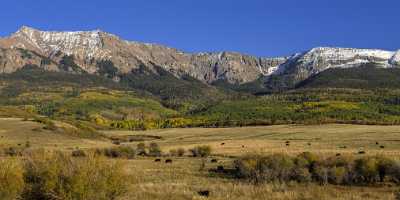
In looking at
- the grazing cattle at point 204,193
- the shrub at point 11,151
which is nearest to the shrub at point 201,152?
the shrub at point 11,151

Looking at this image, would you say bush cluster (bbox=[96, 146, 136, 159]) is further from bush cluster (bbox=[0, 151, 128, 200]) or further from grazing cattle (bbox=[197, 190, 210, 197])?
bush cluster (bbox=[0, 151, 128, 200])

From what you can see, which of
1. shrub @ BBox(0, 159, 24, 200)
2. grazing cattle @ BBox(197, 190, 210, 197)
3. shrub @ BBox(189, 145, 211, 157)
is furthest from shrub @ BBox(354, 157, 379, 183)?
shrub @ BBox(189, 145, 211, 157)

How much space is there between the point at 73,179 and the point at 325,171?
18.9 metres

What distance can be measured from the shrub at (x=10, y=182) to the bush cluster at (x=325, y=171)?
16928 mm

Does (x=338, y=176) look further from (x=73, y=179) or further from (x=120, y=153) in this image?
(x=120, y=153)

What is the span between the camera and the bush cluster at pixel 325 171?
36156 millimetres

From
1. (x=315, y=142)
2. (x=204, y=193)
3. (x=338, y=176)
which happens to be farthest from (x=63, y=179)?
(x=315, y=142)

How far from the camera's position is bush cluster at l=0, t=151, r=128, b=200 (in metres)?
23.2

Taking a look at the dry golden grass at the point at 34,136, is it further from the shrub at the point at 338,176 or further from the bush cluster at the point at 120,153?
the shrub at the point at 338,176

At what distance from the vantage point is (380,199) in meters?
27.9

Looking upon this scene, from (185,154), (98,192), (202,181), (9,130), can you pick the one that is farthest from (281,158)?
(9,130)

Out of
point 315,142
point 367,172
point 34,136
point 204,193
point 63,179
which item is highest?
point 63,179

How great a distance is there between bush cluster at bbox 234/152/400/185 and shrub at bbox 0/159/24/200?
16.9m

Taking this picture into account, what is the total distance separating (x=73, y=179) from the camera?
76.1 feet
